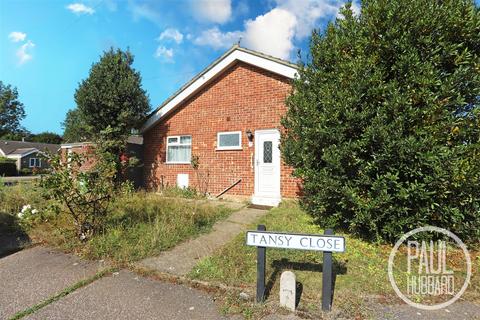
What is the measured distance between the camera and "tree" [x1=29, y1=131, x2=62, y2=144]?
64.4 metres

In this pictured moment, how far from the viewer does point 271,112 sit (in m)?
8.87

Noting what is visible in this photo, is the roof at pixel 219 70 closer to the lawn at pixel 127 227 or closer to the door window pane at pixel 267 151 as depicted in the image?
the door window pane at pixel 267 151

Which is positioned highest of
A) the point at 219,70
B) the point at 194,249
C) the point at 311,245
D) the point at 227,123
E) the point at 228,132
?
the point at 219,70

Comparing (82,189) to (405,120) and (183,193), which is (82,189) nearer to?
(183,193)

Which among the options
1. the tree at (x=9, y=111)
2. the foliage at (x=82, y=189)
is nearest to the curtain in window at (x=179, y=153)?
the foliage at (x=82, y=189)

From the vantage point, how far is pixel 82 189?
4898mm

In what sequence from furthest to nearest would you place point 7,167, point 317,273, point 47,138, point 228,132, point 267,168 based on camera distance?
point 47,138 < point 7,167 < point 228,132 < point 267,168 < point 317,273

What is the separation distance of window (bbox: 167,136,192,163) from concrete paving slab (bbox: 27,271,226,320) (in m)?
7.17

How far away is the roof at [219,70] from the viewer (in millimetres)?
8430

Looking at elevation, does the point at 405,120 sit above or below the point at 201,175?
above

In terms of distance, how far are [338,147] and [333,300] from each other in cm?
258

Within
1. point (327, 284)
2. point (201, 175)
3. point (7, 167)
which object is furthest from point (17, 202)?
point (7, 167)

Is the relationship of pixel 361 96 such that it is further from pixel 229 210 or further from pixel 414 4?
pixel 229 210

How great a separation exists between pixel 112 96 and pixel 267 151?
5.92m
